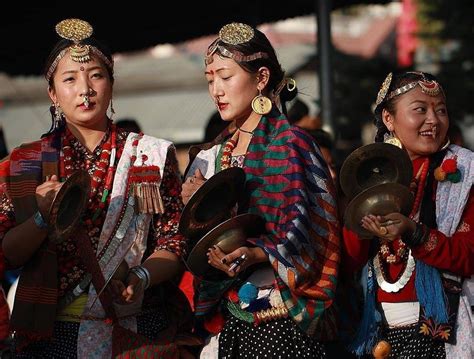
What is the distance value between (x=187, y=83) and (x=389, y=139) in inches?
873

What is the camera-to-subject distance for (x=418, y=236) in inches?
160

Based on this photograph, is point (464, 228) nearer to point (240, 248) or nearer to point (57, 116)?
point (240, 248)

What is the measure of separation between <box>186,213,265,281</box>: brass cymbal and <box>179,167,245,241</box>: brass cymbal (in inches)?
4.6

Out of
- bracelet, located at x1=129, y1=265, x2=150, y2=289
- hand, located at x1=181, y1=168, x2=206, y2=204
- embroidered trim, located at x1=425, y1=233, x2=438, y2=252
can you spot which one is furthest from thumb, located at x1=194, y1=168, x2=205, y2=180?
embroidered trim, located at x1=425, y1=233, x2=438, y2=252

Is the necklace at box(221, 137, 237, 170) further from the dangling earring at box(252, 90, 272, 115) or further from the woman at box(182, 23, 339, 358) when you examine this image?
the dangling earring at box(252, 90, 272, 115)

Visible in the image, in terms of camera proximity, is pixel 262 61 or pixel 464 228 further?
pixel 262 61

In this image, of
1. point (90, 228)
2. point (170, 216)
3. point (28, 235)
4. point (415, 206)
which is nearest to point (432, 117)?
point (415, 206)

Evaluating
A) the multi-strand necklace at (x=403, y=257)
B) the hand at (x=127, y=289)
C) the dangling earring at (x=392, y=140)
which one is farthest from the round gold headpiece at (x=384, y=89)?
the hand at (x=127, y=289)

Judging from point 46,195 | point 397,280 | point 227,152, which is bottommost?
point 397,280

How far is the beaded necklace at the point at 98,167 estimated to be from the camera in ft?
14.0

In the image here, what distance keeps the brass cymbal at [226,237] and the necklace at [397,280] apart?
59 centimetres

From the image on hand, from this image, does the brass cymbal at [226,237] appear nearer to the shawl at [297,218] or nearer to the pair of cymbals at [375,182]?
the shawl at [297,218]

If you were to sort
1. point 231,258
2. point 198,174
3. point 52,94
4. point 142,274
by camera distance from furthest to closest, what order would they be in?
point 52,94, point 198,174, point 142,274, point 231,258

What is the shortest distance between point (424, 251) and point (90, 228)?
1330 millimetres
